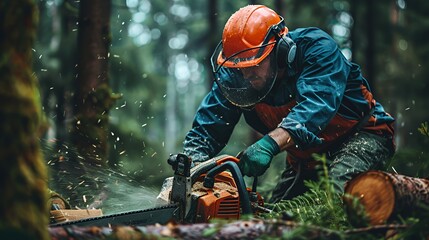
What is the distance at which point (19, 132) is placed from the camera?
1.81 meters

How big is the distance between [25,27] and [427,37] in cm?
1711

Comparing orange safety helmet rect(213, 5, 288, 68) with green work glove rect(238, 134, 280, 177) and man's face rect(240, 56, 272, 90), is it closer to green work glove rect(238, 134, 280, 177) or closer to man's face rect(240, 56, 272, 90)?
man's face rect(240, 56, 272, 90)

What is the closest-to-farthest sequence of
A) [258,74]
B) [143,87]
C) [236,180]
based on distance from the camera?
[236,180]
[258,74]
[143,87]

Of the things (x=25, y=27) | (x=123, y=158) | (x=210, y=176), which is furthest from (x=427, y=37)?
(x=25, y=27)

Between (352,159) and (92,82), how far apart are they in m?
3.08

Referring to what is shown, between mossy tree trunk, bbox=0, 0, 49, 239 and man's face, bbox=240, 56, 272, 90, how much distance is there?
277 centimetres

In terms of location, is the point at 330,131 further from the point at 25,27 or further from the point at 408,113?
the point at 408,113

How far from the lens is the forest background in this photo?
5.86m

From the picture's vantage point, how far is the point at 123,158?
9.67 meters

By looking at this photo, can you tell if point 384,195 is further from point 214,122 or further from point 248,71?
point 214,122

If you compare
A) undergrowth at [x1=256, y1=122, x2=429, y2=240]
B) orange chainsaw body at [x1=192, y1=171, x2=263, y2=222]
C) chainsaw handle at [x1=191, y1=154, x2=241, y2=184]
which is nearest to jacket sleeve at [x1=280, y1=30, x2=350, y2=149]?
chainsaw handle at [x1=191, y1=154, x2=241, y2=184]

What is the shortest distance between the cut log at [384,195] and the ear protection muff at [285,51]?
1.76m

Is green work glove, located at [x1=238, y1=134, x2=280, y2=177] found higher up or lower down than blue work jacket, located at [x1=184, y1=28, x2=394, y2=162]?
lower down

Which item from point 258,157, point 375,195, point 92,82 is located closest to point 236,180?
point 258,157
